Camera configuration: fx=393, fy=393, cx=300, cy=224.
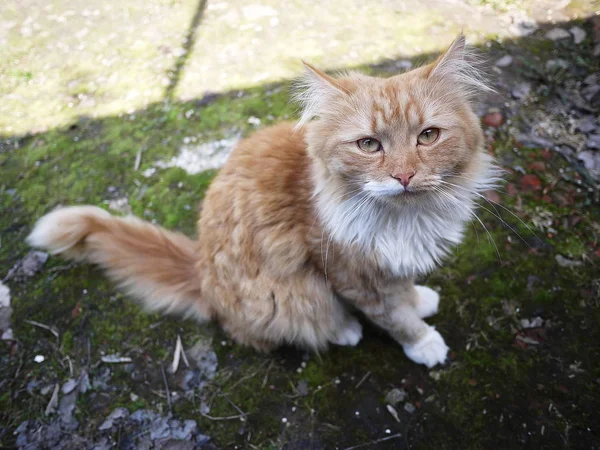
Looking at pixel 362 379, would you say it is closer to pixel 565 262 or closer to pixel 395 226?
pixel 395 226

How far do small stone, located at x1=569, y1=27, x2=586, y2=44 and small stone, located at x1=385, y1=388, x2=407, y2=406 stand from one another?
320 cm

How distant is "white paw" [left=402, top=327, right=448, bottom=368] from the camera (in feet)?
6.49

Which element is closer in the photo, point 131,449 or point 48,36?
point 131,449

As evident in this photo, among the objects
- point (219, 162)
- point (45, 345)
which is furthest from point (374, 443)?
point (219, 162)

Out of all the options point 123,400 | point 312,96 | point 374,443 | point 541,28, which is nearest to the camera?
point 312,96

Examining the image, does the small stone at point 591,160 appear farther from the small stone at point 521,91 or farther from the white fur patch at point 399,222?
the white fur patch at point 399,222

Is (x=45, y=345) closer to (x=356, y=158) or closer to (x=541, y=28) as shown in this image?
(x=356, y=158)

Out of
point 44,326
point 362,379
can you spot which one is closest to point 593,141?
point 362,379

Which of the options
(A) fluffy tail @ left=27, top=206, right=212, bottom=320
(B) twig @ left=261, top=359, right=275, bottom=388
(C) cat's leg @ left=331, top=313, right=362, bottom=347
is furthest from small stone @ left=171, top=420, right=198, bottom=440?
(C) cat's leg @ left=331, top=313, right=362, bottom=347

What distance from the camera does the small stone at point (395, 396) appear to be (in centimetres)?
194

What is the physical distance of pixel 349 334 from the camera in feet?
7.02

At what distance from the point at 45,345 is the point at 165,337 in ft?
2.26

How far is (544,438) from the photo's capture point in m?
1.76

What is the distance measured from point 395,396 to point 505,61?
280 centimetres
